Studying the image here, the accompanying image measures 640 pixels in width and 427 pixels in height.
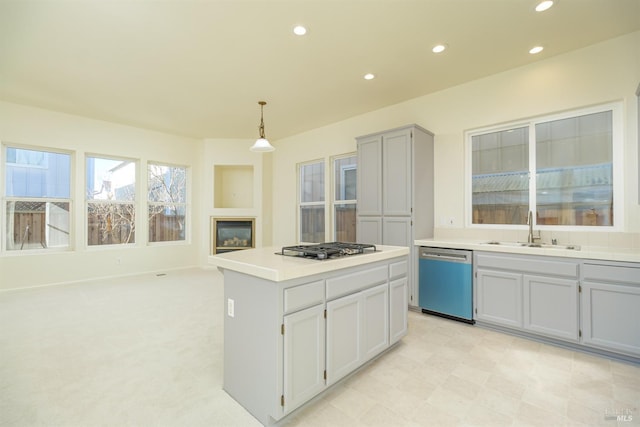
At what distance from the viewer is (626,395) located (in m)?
1.95

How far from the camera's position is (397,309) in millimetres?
2576

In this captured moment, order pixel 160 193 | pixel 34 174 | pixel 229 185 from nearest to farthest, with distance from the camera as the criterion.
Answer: pixel 34 174, pixel 160 193, pixel 229 185

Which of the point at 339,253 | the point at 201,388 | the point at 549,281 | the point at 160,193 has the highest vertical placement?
the point at 160,193

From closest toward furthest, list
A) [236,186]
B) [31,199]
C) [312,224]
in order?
[31,199] < [312,224] < [236,186]

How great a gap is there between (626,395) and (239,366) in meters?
2.66

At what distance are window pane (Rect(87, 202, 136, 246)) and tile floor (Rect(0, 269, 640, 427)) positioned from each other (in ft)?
7.48

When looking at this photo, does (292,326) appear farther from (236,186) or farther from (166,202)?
(236,186)

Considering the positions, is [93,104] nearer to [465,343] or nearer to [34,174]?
[34,174]

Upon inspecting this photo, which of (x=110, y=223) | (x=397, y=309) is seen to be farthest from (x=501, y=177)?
(x=110, y=223)

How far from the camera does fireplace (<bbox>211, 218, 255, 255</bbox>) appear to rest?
653cm

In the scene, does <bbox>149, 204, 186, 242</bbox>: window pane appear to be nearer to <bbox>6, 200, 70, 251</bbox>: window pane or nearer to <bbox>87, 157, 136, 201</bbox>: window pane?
<bbox>87, 157, 136, 201</bbox>: window pane

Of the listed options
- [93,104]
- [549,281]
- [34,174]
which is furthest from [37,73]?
[549,281]

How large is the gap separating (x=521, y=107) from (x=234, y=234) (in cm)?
573

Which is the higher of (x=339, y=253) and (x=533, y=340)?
(x=339, y=253)
